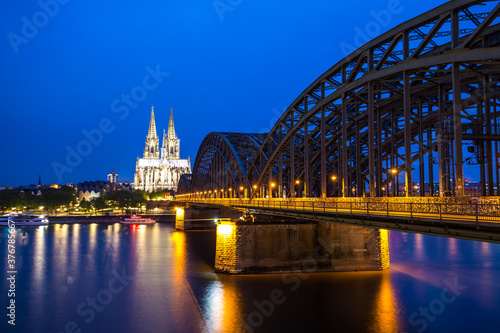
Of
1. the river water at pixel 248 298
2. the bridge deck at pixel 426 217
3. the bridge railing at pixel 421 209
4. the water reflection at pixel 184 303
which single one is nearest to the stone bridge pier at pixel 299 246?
the river water at pixel 248 298

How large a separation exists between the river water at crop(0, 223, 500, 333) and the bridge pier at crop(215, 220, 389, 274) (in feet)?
3.95

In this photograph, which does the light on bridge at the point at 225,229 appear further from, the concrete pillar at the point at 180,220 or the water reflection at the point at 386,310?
the concrete pillar at the point at 180,220

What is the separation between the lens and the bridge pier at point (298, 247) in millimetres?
42281

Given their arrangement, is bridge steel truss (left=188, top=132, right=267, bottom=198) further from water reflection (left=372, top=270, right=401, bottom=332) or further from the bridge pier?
water reflection (left=372, top=270, right=401, bottom=332)

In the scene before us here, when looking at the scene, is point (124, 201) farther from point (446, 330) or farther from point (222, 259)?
point (446, 330)

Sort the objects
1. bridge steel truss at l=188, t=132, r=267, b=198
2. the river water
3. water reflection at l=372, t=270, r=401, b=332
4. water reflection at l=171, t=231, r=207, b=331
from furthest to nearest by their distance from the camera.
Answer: bridge steel truss at l=188, t=132, r=267, b=198
water reflection at l=171, t=231, r=207, b=331
the river water
water reflection at l=372, t=270, r=401, b=332

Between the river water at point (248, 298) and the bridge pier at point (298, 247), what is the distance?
1.20 metres

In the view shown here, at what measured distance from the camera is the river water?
98.4ft

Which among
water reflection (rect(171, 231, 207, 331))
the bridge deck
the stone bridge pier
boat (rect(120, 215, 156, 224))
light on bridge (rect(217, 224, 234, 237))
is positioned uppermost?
the bridge deck

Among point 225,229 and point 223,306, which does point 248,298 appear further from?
point 225,229

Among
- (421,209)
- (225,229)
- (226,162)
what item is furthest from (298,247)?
(226,162)

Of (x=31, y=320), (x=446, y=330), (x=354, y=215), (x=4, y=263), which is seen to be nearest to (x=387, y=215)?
(x=354, y=215)

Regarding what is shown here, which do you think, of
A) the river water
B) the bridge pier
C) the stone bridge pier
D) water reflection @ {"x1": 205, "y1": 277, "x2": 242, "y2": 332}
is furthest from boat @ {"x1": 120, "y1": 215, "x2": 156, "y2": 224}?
water reflection @ {"x1": 205, "y1": 277, "x2": 242, "y2": 332}

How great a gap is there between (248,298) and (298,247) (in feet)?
30.1
